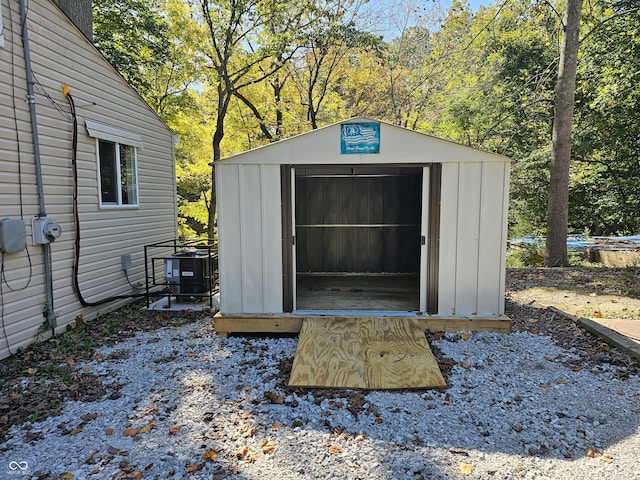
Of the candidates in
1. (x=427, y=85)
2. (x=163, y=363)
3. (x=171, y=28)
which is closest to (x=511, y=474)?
(x=163, y=363)

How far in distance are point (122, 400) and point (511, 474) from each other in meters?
2.90

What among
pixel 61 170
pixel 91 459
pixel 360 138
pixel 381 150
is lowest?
pixel 91 459

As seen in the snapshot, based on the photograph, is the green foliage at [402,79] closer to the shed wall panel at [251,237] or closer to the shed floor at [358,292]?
the shed floor at [358,292]

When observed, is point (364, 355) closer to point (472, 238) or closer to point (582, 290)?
point (472, 238)

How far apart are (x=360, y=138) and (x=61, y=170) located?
3.74m

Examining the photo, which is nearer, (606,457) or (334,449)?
(606,457)

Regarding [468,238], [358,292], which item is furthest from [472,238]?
[358,292]

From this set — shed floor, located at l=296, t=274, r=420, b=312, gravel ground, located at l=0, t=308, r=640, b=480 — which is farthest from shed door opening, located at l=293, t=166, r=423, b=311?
gravel ground, located at l=0, t=308, r=640, b=480

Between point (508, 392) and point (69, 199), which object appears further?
point (69, 199)

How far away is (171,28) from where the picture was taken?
11.2 meters

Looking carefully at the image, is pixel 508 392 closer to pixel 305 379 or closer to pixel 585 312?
pixel 305 379

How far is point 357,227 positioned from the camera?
792 cm

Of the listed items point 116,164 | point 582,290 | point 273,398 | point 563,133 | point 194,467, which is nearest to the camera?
point 194,467

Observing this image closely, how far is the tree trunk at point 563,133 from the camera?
8.14 metres
